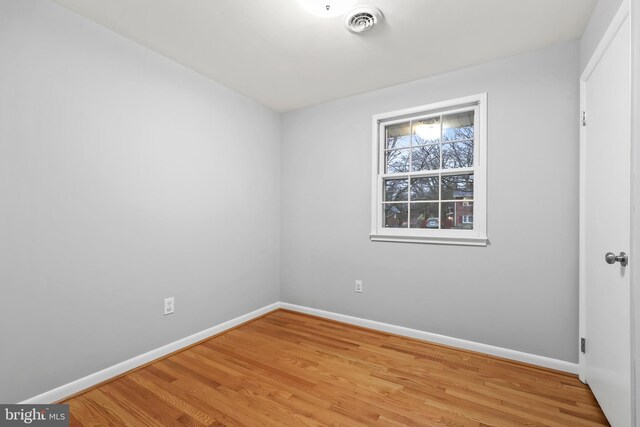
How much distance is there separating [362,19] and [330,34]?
272 mm

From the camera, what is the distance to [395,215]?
10.1 feet

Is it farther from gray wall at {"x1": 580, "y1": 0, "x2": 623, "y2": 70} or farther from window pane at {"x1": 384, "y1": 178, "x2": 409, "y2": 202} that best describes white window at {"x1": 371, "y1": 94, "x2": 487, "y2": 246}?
gray wall at {"x1": 580, "y1": 0, "x2": 623, "y2": 70}

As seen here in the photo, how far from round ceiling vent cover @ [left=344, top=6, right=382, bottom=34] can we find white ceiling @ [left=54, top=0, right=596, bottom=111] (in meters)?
0.04

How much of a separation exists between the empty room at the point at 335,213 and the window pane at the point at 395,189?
15 mm

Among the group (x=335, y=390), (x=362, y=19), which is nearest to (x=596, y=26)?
(x=362, y=19)

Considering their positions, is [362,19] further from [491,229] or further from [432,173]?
[491,229]

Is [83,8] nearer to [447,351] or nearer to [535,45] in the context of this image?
[535,45]

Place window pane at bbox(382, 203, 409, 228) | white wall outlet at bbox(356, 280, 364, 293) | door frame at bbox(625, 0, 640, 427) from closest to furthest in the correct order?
door frame at bbox(625, 0, 640, 427) → window pane at bbox(382, 203, 409, 228) → white wall outlet at bbox(356, 280, 364, 293)

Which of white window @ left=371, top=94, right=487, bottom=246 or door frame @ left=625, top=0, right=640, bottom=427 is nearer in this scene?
door frame @ left=625, top=0, right=640, bottom=427

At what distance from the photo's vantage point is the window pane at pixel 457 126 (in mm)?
2701

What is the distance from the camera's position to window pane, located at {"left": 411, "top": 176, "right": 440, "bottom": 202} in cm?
283

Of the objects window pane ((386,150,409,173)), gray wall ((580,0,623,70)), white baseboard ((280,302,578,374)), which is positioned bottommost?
white baseboard ((280,302,578,374))

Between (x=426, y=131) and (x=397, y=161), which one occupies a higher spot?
(x=426, y=131)

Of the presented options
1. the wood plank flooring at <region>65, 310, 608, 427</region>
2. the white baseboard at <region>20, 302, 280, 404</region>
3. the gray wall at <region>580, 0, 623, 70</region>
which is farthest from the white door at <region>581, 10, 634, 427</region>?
the white baseboard at <region>20, 302, 280, 404</region>
